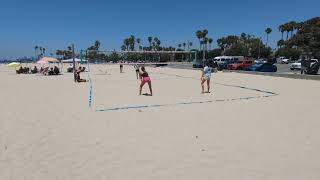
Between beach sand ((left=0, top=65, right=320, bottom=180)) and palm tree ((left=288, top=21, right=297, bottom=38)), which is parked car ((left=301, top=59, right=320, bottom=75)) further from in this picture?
palm tree ((left=288, top=21, right=297, bottom=38))

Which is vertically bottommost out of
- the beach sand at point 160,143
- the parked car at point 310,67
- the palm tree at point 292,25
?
the beach sand at point 160,143

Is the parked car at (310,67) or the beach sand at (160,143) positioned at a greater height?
the parked car at (310,67)

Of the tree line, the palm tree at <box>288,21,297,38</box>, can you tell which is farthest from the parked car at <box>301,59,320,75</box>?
the palm tree at <box>288,21,297,38</box>

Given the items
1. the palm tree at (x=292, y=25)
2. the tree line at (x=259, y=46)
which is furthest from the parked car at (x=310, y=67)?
the palm tree at (x=292, y=25)

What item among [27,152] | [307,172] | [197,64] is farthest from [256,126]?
[197,64]

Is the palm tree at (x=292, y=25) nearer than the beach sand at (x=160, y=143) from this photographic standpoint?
No

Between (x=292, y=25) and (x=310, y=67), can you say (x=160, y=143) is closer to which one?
(x=310, y=67)

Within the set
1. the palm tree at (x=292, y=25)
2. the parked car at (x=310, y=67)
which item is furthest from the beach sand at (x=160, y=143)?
the palm tree at (x=292, y=25)

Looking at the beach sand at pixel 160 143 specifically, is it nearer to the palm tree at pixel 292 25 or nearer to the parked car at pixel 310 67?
the parked car at pixel 310 67

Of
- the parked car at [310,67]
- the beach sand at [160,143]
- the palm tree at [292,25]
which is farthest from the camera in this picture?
the palm tree at [292,25]

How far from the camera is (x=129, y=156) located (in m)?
4.88

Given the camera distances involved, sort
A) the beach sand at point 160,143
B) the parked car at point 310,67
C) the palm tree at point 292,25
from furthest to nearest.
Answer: the palm tree at point 292,25
the parked car at point 310,67
the beach sand at point 160,143

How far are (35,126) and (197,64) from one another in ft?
129

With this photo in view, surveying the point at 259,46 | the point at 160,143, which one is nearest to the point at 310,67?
the point at 160,143
